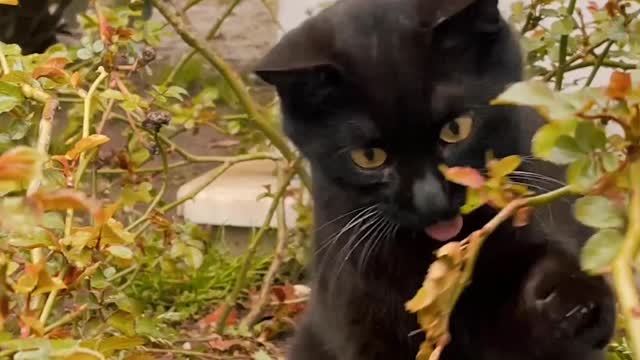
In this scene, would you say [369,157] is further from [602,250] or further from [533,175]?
[602,250]

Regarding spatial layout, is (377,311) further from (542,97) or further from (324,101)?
(542,97)

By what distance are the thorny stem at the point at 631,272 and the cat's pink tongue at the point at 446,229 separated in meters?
0.58

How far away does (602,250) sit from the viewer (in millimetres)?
606

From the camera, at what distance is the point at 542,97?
63 centimetres

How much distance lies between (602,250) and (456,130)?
0.59 m

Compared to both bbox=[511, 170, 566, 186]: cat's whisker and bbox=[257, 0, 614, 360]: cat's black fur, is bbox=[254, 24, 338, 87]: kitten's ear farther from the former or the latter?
bbox=[511, 170, 566, 186]: cat's whisker

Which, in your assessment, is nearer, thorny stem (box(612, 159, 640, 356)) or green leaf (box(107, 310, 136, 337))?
thorny stem (box(612, 159, 640, 356))

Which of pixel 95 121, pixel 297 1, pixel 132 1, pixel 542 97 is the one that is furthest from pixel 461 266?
pixel 297 1

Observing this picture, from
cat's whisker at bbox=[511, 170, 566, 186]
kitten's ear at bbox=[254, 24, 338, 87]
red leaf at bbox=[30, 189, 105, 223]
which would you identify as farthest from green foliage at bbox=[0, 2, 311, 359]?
cat's whisker at bbox=[511, 170, 566, 186]

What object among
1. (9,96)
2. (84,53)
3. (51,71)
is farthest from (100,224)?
(84,53)

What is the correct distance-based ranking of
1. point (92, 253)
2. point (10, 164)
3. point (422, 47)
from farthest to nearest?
point (422, 47) → point (92, 253) → point (10, 164)

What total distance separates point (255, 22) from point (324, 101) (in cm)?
266

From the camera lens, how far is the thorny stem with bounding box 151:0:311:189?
168 cm

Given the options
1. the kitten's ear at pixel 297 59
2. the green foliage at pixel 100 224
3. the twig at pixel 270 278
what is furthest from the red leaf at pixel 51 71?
the twig at pixel 270 278
